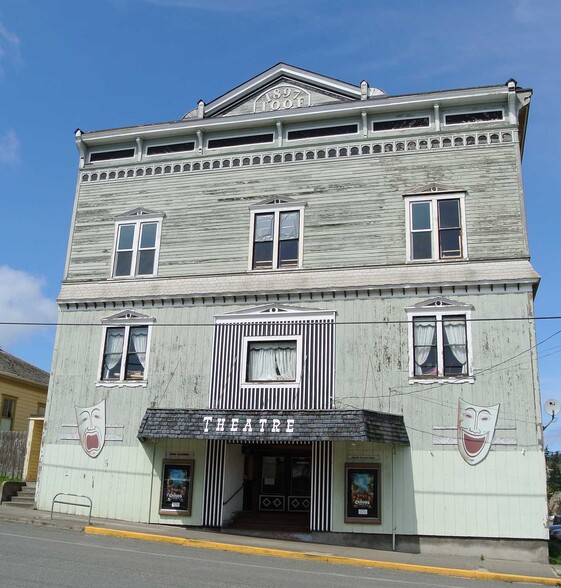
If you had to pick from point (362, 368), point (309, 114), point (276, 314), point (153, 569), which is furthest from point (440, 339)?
point (153, 569)

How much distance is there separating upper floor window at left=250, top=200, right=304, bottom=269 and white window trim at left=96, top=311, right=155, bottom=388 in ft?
12.2

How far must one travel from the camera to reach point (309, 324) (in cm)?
1894

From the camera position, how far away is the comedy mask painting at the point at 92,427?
1984cm

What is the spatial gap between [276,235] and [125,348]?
18.5 ft

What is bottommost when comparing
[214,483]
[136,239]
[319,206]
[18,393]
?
[214,483]

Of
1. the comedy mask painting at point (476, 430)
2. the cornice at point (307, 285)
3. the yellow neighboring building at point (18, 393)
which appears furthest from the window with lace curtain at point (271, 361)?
the yellow neighboring building at point (18, 393)

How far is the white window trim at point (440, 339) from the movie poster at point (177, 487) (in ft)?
22.1

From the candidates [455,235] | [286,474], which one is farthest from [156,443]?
[455,235]

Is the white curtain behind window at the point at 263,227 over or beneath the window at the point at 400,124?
beneath

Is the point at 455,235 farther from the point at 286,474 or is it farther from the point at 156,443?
the point at 156,443

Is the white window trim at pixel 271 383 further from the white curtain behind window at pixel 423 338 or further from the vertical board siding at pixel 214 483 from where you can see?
the white curtain behind window at pixel 423 338

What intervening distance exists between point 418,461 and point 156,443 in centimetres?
738

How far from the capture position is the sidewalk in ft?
45.7

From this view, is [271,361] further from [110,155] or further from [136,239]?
[110,155]
